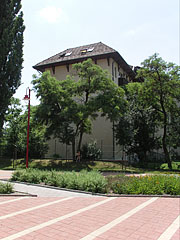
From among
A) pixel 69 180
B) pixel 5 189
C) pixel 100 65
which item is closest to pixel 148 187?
pixel 69 180

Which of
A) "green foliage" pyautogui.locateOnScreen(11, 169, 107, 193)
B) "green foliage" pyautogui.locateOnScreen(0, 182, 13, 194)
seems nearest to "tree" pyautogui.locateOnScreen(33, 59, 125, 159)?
"green foliage" pyautogui.locateOnScreen(11, 169, 107, 193)

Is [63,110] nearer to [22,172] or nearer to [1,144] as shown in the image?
[22,172]

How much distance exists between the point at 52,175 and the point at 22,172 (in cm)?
227

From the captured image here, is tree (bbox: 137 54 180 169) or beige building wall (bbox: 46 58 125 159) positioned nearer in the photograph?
tree (bbox: 137 54 180 169)

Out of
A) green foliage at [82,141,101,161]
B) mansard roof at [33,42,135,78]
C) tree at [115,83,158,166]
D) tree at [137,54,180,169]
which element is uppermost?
mansard roof at [33,42,135,78]

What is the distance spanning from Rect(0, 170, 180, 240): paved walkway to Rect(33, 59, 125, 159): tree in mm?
12791

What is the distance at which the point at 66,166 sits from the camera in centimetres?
2159

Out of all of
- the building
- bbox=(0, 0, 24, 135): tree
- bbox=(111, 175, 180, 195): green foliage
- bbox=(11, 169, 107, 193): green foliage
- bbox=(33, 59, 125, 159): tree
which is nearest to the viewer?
bbox=(111, 175, 180, 195): green foliage

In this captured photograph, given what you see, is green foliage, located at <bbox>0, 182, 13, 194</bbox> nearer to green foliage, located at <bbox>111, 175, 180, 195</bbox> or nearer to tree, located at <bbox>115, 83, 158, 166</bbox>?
green foliage, located at <bbox>111, 175, 180, 195</bbox>

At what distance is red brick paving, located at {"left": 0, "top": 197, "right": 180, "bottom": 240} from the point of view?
4680 millimetres

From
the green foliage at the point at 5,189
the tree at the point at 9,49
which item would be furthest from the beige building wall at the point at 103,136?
the green foliage at the point at 5,189

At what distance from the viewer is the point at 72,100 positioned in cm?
2209

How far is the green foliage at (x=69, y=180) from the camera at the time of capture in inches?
373

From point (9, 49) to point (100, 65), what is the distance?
1326cm
